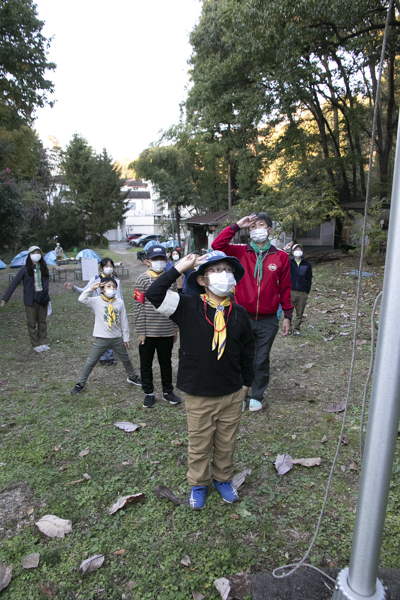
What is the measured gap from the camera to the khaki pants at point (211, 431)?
298cm

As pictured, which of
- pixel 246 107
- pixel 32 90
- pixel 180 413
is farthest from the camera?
pixel 246 107

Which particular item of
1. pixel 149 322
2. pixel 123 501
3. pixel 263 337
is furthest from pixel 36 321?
pixel 123 501

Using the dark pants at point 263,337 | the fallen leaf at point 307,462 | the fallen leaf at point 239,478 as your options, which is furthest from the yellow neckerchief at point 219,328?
the dark pants at point 263,337

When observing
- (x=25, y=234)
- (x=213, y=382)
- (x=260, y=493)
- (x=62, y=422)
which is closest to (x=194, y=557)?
(x=260, y=493)

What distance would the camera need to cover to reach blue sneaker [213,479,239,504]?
3.19 m

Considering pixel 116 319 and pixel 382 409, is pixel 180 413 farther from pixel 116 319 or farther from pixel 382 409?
pixel 382 409

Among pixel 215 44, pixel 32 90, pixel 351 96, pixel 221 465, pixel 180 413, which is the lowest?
pixel 180 413

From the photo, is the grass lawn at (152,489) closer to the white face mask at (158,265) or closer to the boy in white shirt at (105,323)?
the boy in white shirt at (105,323)

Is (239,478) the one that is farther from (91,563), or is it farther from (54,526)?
(54,526)

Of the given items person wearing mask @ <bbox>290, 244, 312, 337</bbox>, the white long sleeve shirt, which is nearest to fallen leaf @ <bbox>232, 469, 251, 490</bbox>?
the white long sleeve shirt

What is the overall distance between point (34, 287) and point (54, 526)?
5.45 meters

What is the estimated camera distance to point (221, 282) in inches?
115

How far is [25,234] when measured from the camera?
117ft

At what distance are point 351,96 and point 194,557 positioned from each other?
2201cm
